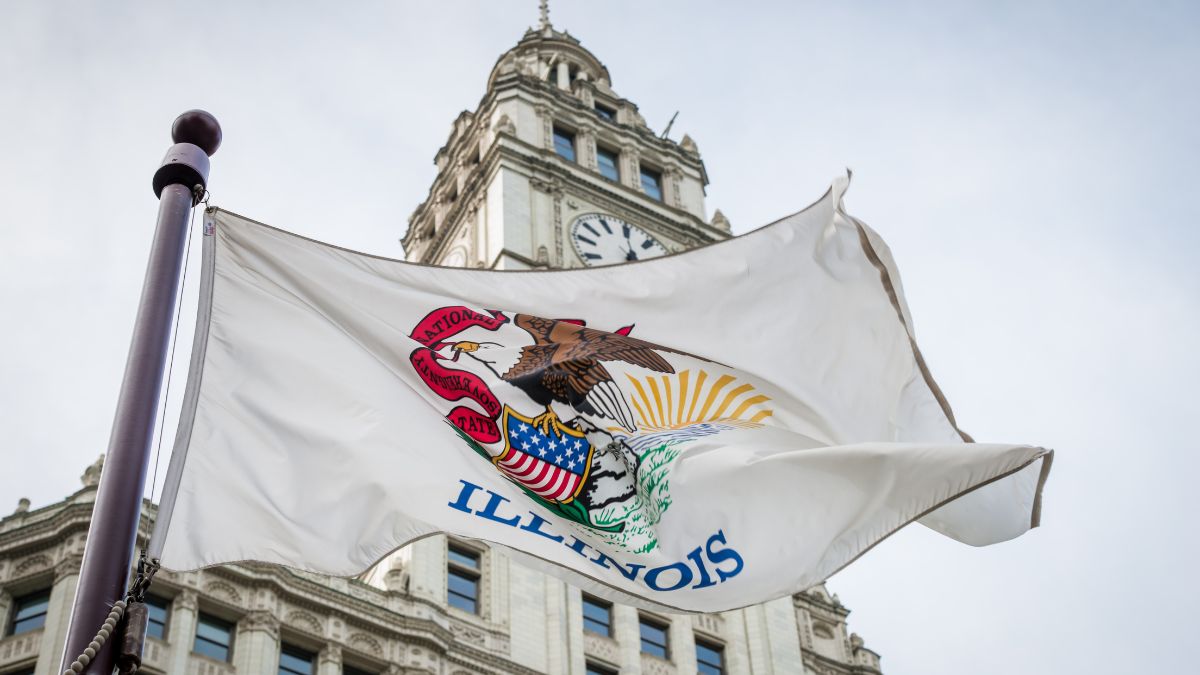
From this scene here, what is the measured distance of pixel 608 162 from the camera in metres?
65.7

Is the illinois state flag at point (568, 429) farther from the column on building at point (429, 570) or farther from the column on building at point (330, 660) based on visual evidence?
the column on building at point (429, 570)

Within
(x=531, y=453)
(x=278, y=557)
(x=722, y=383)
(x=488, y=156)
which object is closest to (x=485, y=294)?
(x=531, y=453)

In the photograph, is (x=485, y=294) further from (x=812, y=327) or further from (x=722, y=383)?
Answer: (x=812, y=327)

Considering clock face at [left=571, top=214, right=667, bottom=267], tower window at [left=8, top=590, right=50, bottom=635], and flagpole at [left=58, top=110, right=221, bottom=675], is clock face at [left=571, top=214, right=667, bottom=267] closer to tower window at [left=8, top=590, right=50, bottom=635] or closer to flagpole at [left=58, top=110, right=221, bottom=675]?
tower window at [left=8, top=590, right=50, bottom=635]

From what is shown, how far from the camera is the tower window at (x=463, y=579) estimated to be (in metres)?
42.7

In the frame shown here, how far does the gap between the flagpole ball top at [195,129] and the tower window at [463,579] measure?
29.1 metres

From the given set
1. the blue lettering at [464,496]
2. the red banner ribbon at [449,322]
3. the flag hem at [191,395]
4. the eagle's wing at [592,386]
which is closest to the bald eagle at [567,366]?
the eagle's wing at [592,386]

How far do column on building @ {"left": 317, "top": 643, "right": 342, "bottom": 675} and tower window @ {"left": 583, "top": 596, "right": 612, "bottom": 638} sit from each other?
854 cm

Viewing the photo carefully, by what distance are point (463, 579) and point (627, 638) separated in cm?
503

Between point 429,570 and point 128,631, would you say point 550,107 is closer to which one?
point 429,570

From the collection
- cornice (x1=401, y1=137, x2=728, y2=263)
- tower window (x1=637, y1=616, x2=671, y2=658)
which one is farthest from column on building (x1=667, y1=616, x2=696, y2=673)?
cornice (x1=401, y1=137, x2=728, y2=263)

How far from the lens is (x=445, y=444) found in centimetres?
1576

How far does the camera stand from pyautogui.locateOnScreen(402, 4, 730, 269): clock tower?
5691 cm

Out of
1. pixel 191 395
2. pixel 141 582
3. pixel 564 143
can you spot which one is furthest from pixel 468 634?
pixel 141 582
